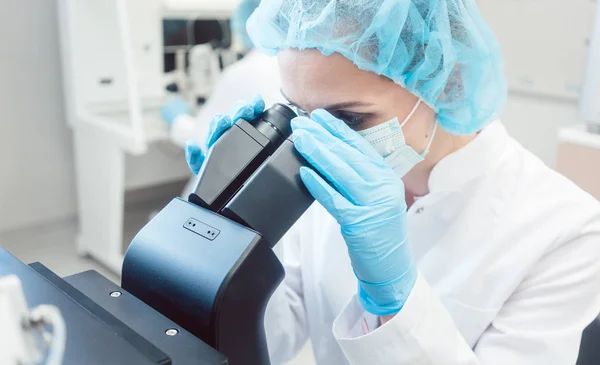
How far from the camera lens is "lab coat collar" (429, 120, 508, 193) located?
3.27ft

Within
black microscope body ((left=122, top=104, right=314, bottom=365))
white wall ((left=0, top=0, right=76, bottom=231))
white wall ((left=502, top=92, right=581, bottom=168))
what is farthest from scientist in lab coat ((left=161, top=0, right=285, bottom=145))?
white wall ((left=502, top=92, right=581, bottom=168))

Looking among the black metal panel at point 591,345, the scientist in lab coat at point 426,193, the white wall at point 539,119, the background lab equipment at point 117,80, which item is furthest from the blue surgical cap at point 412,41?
the white wall at point 539,119

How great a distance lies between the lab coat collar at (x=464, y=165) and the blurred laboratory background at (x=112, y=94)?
1298mm

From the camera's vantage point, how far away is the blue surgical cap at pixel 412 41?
0.84m

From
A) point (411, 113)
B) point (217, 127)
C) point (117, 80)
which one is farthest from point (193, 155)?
point (117, 80)

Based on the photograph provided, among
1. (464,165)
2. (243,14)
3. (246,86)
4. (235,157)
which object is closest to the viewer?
(235,157)

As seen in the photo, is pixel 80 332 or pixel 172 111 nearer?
pixel 80 332

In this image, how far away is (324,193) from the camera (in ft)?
2.38

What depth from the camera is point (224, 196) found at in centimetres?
67

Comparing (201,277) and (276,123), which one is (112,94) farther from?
(201,277)

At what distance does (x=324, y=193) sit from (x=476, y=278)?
1.24 feet

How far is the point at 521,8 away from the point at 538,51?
23cm

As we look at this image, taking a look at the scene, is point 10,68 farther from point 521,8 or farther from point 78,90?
point 521,8

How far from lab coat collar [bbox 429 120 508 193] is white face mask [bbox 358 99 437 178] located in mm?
48
